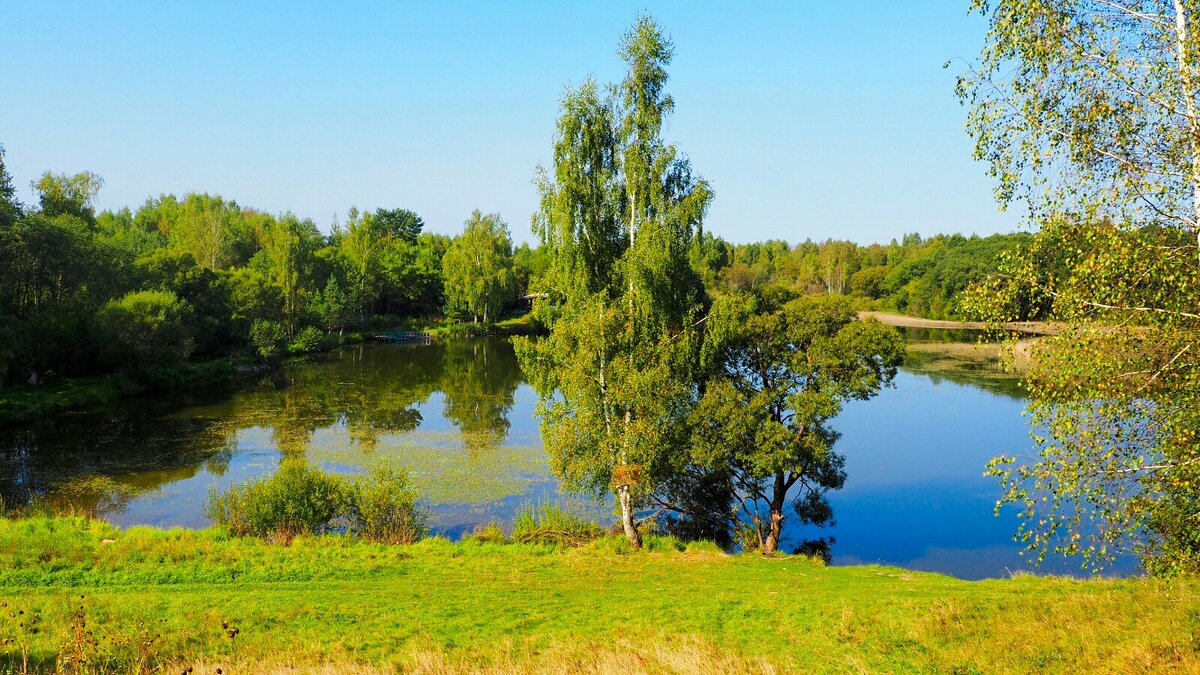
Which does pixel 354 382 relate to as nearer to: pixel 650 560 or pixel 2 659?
pixel 650 560

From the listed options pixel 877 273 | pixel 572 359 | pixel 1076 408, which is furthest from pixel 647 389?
pixel 877 273

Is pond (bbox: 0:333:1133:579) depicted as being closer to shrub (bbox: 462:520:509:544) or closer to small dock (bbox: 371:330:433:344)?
shrub (bbox: 462:520:509:544)

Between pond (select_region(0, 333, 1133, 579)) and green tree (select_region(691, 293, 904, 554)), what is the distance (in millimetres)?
3475

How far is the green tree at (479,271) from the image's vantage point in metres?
89.4

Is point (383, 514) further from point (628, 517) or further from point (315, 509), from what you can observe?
point (628, 517)

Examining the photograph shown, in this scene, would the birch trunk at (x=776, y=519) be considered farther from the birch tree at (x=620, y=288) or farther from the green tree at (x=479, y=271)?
the green tree at (x=479, y=271)

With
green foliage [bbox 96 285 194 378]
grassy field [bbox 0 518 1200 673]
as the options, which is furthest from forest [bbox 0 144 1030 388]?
grassy field [bbox 0 518 1200 673]

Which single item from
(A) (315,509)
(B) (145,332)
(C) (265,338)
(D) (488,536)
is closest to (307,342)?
(C) (265,338)

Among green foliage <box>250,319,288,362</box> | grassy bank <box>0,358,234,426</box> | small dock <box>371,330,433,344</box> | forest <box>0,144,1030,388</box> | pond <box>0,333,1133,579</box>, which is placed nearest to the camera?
pond <box>0,333,1133,579</box>

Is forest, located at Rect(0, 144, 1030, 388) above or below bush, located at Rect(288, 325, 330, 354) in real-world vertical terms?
above

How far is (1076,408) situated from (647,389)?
1222 cm

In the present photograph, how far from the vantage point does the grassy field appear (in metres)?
10.2

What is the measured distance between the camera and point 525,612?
13930 mm

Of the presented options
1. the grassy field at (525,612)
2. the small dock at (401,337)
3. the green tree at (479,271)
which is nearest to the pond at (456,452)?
the grassy field at (525,612)
